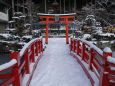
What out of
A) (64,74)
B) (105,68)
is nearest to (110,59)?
(105,68)

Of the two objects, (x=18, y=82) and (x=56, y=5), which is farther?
(x=56, y=5)

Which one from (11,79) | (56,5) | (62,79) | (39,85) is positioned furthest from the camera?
(56,5)

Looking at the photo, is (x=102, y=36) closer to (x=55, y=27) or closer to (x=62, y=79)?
(x=55, y=27)

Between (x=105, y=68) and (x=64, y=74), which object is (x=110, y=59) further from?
(x=64, y=74)

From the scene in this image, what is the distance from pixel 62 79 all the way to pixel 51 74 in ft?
1.85

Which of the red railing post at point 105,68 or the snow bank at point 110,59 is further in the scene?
the red railing post at point 105,68

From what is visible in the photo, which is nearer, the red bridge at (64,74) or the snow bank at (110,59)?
the snow bank at (110,59)

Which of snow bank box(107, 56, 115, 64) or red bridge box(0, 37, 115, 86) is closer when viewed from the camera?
snow bank box(107, 56, 115, 64)

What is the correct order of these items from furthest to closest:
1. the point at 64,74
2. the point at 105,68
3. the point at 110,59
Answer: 1. the point at 64,74
2. the point at 105,68
3. the point at 110,59

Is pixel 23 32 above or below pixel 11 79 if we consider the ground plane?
above

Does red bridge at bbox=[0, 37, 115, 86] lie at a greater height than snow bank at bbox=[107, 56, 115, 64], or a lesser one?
lesser

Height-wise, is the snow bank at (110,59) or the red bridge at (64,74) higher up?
the snow bank at (110,59)

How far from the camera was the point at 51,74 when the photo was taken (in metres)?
4.40

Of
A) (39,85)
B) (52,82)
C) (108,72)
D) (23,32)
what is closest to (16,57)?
(39,85)
